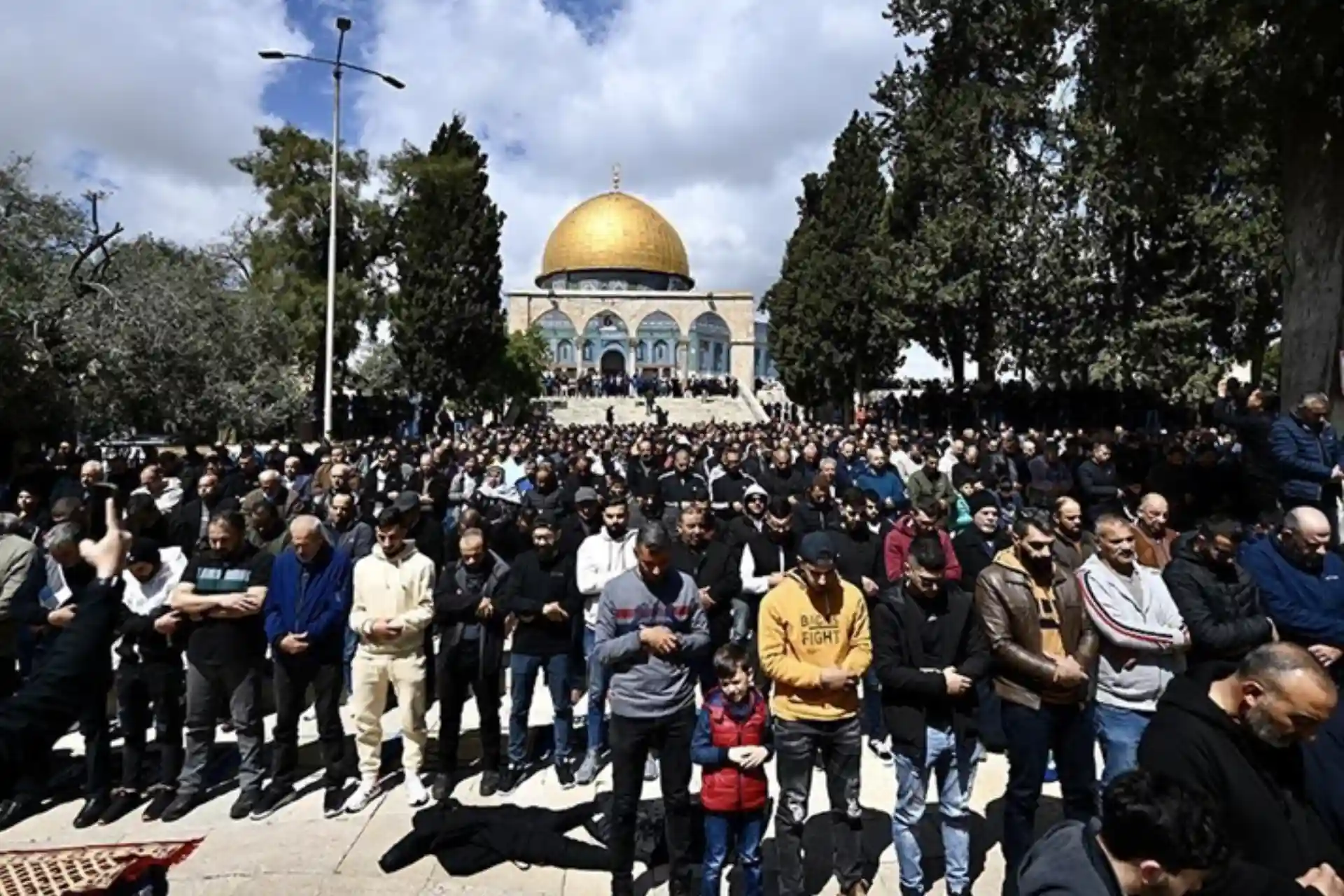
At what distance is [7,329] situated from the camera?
12844 millimetres

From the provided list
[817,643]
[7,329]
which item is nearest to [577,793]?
[817,643]

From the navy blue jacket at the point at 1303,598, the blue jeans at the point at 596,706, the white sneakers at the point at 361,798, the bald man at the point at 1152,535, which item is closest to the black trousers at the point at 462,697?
the white sneakers at the point at 361,798

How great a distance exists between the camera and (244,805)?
5.13m

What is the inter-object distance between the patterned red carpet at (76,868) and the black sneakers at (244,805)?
517 mm

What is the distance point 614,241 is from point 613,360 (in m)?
10.3

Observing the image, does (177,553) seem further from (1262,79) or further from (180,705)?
(1262,79)

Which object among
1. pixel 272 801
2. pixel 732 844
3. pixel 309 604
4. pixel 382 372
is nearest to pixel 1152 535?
pixel 732 844

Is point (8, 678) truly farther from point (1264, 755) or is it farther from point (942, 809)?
point (1264, 755)

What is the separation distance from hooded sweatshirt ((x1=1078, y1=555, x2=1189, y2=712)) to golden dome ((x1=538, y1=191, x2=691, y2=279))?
66.6 metres

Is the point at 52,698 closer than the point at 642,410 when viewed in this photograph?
Yes

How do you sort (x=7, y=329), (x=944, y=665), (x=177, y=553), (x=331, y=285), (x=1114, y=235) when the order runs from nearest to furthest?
(x=944, y=665), (x=177, y=553), (x=7, y=329), (x=331, y=285), (x=1114, y=235)

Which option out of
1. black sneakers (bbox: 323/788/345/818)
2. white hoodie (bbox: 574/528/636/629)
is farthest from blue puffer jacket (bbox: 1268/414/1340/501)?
black sneakers (bbox: 323/788/345/818)

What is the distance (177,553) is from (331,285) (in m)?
13.0

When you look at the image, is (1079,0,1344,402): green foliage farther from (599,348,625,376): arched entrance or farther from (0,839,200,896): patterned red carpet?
(599,348,625,376): arched entrance
